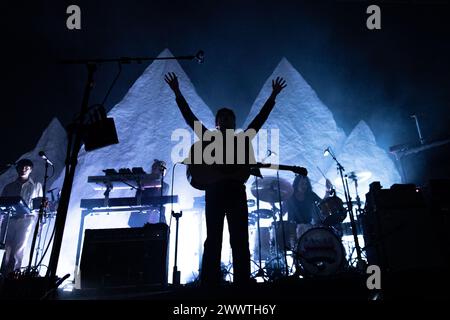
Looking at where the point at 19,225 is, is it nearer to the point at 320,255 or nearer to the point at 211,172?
the point at 211,172

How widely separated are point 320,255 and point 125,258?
2.78m

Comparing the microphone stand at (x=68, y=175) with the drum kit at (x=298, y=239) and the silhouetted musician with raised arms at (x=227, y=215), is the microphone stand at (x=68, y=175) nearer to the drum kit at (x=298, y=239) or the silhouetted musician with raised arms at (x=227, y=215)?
the silhouetted musician with raised arms at (x=227, y=215)

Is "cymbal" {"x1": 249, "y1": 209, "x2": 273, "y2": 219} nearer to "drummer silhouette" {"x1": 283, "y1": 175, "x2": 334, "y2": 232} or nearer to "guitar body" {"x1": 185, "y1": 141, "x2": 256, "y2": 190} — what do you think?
"drummer silhouette" {"x1": 283, "y1": 175, "x2": 334, "y2": 232}

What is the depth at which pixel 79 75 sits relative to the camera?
10273 millimetres

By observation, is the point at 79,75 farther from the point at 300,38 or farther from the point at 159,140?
the point at 300,38

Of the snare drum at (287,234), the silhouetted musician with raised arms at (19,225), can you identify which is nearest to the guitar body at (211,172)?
the snare drum at (287,234)

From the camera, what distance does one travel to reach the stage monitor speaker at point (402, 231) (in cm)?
451

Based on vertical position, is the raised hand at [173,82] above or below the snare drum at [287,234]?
above

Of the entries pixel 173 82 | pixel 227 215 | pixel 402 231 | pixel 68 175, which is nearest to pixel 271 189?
pixel 402 231

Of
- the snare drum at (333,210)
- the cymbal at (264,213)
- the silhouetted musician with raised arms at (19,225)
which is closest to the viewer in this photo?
the snare drum at (333,210)

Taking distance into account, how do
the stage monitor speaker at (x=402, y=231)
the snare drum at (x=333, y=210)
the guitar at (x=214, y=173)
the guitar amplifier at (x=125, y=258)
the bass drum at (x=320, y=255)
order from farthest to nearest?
the snare drum at (x=333, y=210), the bass drum at (x=320, y=255), the stage monitor speaker at (x=402, y=231), the guitar amplifier at (x=125, y=258), the guitar at (x=214, y=173)

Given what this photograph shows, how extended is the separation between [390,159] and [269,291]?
381 inches
